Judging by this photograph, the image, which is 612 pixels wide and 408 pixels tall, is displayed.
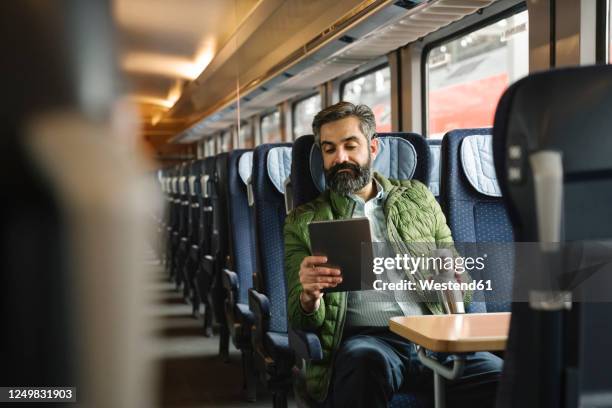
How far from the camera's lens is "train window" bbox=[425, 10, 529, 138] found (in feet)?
13.7

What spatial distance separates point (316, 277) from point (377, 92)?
4.60 meters

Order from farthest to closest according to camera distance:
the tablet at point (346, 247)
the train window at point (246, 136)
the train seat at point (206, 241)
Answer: the train window at point (246, 136), the train seat at point (206, 241), the tablet at point (346, 247)

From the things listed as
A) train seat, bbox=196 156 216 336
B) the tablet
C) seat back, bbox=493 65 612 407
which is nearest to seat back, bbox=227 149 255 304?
train seat, bbox=196 156 216 336

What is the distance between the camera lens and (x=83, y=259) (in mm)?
227

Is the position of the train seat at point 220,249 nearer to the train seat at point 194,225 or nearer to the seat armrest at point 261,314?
the train seat at point 194,225

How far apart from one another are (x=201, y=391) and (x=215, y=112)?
7.96m

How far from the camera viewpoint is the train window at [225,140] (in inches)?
590

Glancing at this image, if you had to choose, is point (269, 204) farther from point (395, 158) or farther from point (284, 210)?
point (395, 158)

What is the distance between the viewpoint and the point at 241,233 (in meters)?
3.95

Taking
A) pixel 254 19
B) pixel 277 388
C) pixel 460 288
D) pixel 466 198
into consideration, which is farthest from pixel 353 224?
pixel 254 19

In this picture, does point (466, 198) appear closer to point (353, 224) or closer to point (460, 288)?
point (460, 288)

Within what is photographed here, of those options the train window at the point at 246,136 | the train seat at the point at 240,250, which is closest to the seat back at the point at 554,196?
the train seat at the point at 240,250

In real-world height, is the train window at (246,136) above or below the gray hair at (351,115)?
above

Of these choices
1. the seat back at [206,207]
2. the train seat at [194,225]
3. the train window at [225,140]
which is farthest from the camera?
the train window at [225,140]
